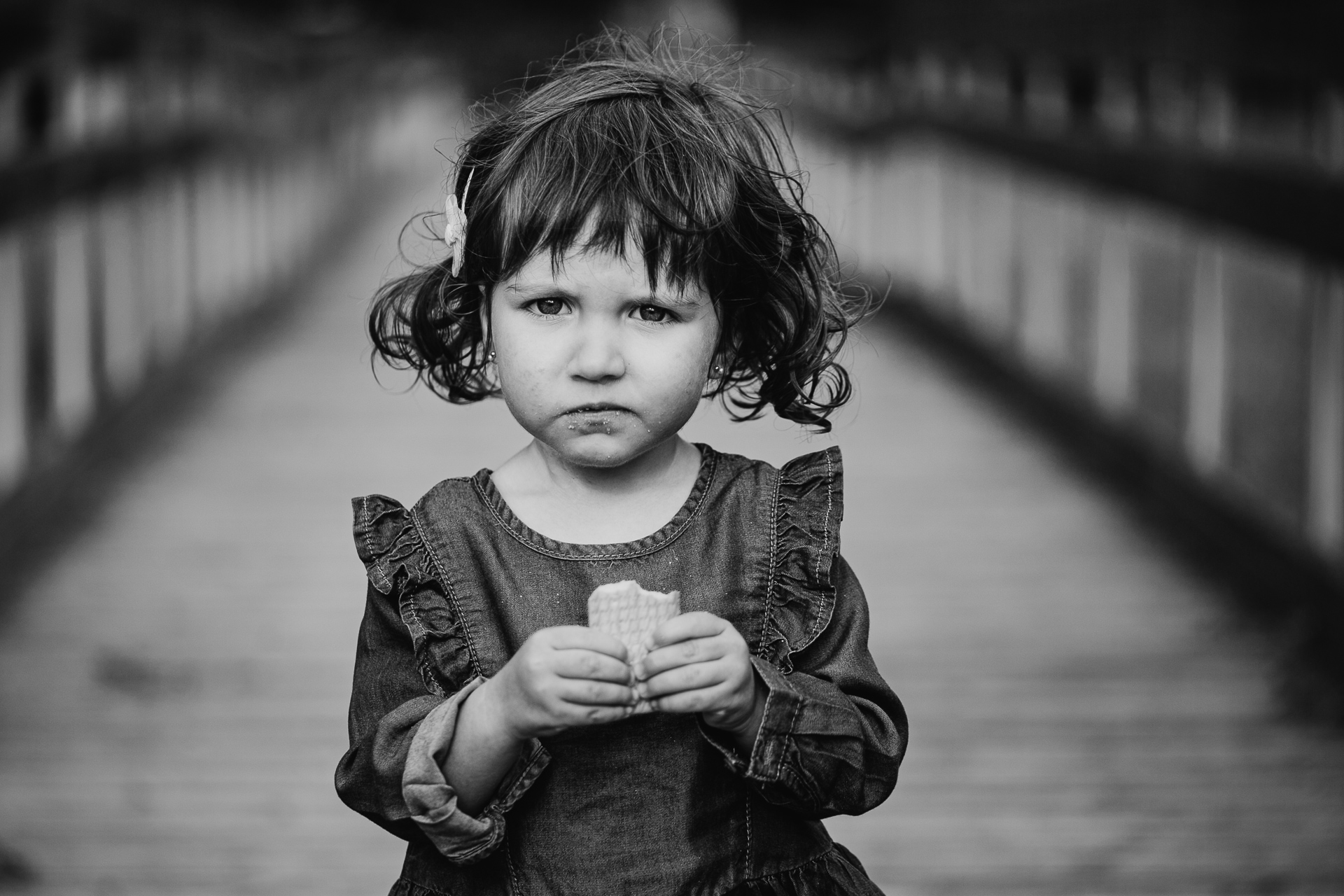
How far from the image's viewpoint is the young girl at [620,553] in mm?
1784

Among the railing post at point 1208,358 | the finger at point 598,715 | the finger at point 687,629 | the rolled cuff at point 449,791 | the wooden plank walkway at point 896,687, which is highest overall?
the finger at point 687,629

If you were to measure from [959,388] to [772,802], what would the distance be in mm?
6922

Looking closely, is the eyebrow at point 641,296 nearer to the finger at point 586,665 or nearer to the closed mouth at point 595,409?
the closed mouth at point 595,409

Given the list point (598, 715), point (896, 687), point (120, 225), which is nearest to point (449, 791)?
point (598, 715)

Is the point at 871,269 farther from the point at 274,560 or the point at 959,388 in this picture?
the point at 274,560

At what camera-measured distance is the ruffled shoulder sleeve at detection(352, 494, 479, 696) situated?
1.82 m

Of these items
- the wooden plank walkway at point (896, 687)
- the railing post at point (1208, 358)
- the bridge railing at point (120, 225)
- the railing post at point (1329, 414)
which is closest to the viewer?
the wooden plank walkway at point (896, 687)

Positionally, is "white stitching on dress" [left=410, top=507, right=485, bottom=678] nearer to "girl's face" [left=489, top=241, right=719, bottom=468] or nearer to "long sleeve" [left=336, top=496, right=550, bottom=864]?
"long sleeve" [left=336, top=496, right=550, bottom=864]

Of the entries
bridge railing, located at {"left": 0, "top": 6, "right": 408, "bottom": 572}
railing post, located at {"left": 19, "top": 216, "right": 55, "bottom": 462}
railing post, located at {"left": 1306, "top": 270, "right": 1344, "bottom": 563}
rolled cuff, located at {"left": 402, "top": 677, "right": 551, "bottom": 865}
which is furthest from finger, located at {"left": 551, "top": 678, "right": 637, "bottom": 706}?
railing post, located at {"left": 19, "top": 216, "right": 55, "bottom": 462}

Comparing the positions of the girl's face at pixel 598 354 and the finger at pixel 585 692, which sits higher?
the girl's face at pixel 598 354

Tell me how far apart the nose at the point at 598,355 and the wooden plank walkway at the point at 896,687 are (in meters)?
0.74

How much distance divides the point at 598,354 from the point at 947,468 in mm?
5468

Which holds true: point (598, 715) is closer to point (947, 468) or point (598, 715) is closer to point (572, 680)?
point (572, 680)

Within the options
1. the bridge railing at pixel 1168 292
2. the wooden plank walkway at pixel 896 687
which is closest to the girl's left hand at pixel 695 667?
the wooden plank walkway at pixel 896 687
